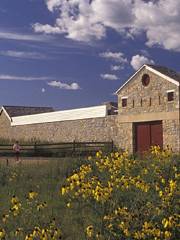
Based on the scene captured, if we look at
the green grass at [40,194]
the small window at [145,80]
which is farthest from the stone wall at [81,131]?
the green grass at [40,194]

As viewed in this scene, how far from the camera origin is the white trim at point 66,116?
3728 centimetres

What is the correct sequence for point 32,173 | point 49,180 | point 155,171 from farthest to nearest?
point 32,173
point 49,180
point 155,171

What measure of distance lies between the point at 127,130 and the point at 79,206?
2689 centimetres

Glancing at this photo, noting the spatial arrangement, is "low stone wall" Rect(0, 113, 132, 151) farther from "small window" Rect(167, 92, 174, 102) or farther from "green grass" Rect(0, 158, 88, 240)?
"green grass" Rect(0, 158, 88, 240)

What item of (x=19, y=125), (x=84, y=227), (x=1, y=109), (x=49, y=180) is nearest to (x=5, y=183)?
(x=49, y=180)

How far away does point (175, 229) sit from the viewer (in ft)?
20.1

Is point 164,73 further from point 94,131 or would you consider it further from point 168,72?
point 94,131

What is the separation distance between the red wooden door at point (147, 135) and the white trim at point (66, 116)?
3897mm

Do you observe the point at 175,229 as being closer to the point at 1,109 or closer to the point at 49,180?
the point at 49,180

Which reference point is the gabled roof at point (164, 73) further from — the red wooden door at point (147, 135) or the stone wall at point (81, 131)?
the stone wall at point (81, 131)

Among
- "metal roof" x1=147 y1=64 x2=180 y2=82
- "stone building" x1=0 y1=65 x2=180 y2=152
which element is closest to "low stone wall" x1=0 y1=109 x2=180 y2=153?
"stone building" x1=0 y1=65 x2=180 y2=152

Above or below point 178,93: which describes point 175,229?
below

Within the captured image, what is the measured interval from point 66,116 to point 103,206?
34004mm

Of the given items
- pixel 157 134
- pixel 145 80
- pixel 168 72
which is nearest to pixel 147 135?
pixel 157 134
